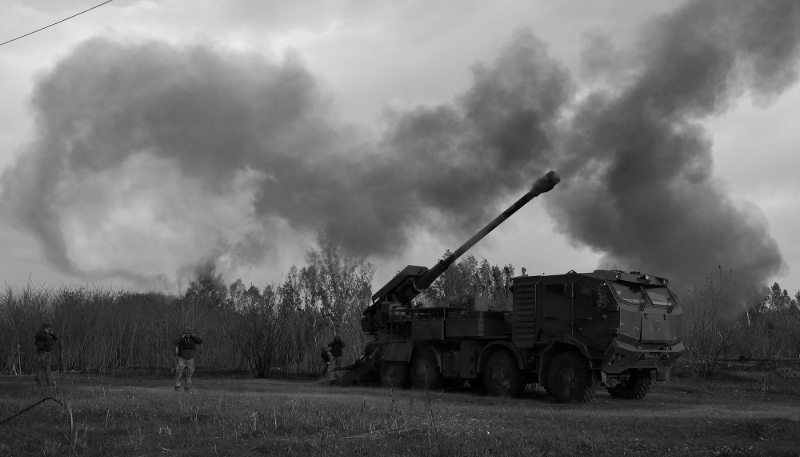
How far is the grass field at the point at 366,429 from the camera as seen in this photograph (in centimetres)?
1081

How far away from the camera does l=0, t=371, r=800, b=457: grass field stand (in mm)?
10812

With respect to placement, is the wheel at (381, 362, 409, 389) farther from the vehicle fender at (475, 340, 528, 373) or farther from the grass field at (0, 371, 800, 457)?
the grass field at (0, 371, 800, 457)

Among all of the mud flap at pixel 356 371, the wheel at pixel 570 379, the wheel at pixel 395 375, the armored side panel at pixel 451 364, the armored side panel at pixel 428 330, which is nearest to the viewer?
the wheel at pixel 570 379

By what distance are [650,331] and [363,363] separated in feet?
30.4

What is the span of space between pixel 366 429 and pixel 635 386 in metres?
10.8

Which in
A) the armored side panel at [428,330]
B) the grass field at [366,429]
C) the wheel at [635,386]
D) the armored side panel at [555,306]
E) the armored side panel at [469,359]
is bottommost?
the grass field at [366,429]

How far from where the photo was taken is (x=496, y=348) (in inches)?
834

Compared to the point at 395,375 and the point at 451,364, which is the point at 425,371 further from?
the point at 395,375

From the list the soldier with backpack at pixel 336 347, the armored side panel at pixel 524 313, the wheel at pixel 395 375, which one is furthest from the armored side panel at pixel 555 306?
the soldier with backpack at pixel 336 347

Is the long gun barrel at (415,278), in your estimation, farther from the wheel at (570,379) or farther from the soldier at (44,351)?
the soldier at (44,351)

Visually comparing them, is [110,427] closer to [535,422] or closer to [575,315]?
[535,422]

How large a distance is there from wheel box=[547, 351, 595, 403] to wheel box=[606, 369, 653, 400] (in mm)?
1713

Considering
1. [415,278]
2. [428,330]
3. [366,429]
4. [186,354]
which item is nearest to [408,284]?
[415,278]

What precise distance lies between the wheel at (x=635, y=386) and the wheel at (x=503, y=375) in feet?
7.43
